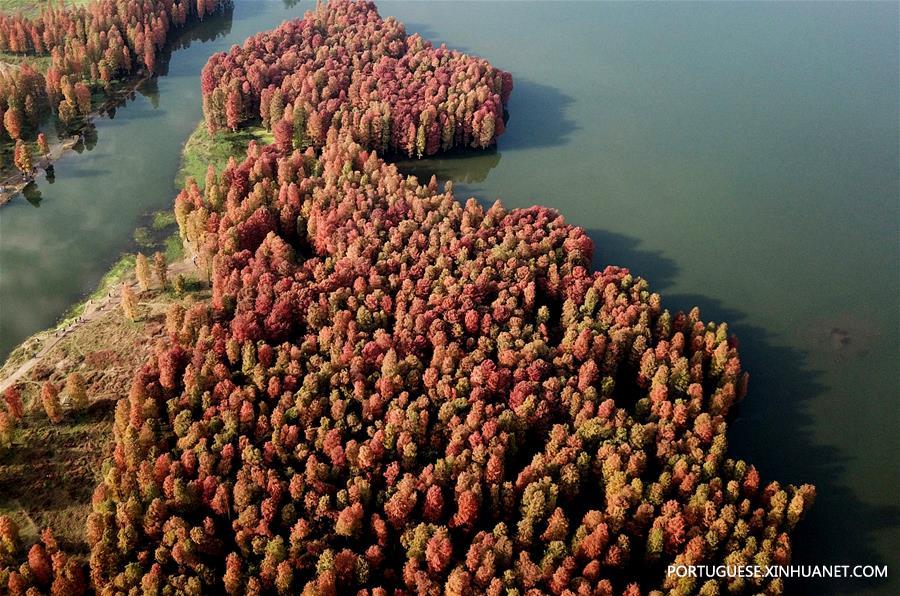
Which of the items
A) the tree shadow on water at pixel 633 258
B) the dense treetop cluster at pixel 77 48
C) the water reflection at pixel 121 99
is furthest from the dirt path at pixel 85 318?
the tree shadow on water at pixel 633 258

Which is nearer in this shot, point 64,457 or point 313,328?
point 64,457

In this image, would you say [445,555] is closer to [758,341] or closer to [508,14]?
[758,341]

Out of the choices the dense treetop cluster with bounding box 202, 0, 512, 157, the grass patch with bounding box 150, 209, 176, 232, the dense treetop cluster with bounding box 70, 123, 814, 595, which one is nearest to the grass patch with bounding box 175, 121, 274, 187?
the dense treetop cluster with bounding box 202, 0, 512, 157

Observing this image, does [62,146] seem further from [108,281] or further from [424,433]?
[424,433]

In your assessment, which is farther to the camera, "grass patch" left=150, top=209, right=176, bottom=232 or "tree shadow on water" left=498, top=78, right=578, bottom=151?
"tree shadow on water" left=498, top=78, right=578, bottom=151

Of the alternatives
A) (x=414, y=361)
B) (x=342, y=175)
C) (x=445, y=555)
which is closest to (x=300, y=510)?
(x=445, y=555)

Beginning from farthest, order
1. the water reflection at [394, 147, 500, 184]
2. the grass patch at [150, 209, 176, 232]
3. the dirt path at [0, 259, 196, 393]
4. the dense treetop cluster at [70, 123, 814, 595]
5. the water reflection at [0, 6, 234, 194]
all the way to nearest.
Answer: the water reflection at [394, 147, 500, 184], the water reflection at [0, 6, 234, 194], the grass patch at [150, 209, 176, 232], the dirt path at [0, 259, 196, 393], the dense treetop cluster at [70, 123, 814, 595]

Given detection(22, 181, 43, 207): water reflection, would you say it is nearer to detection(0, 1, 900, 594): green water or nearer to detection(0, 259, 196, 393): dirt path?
detection(0, 1, 900, 594): green water
